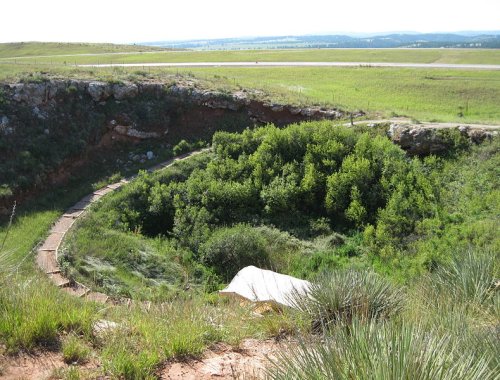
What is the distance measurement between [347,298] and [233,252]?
6.84 metres

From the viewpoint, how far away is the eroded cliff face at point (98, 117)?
16.0 metres

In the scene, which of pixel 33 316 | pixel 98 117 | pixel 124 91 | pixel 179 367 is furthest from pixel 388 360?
pixel 124 91

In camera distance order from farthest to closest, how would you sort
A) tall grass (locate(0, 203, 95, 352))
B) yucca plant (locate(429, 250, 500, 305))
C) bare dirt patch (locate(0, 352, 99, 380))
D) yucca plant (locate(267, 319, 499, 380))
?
yucca plant (locate(429, 250, 500, 305)), tall grass (locate(0, 203, 95, 352)), bare dirt patch (locate(0, 352, 99, 380)), yucca plant (locate(267, 319, 499, 380))

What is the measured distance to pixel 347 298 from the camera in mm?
5320

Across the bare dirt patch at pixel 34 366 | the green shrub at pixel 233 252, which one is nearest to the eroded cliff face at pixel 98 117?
the green shrub at pixel 233 252

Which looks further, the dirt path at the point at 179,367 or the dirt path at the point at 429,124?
the dirt path at the point at 429,124

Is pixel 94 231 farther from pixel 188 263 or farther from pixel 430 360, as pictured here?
pixel 430 360

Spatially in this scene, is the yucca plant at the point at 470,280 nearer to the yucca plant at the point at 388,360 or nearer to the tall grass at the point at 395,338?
the tall grass at the point at 395,338

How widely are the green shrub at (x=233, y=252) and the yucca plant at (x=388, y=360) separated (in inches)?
331

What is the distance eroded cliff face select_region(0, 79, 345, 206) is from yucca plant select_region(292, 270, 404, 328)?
1231 cm

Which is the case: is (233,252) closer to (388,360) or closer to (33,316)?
(33,316)

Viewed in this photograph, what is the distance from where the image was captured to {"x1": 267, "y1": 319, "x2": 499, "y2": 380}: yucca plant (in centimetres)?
296

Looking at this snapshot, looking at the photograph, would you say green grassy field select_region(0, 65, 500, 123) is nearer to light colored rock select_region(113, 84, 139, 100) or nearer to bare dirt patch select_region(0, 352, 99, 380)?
light colored rock select_region(113, 84, 139, 100)

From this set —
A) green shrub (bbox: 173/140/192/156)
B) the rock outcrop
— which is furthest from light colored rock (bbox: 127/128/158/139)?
the rock outcrop
